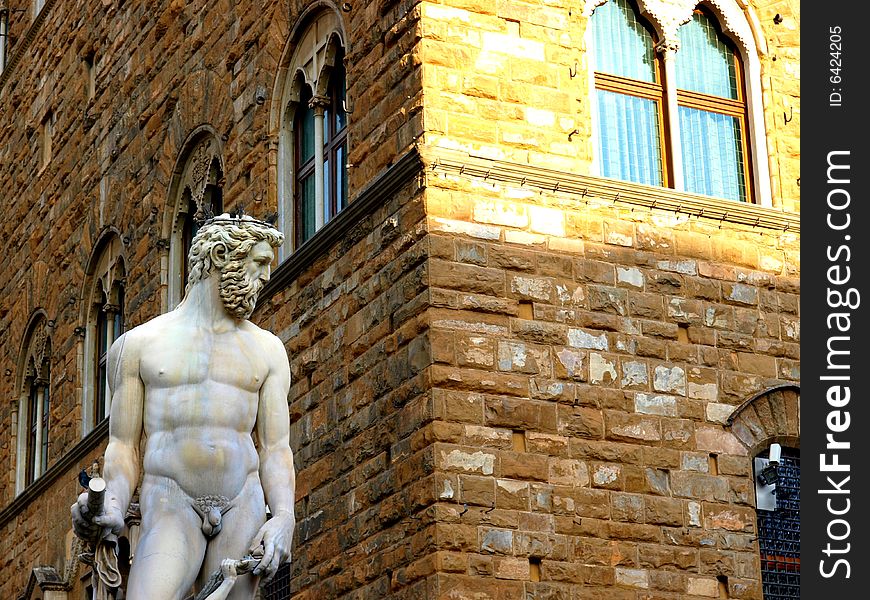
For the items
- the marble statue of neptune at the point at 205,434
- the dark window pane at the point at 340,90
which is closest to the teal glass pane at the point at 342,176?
the dark window pane at the point at 340,90

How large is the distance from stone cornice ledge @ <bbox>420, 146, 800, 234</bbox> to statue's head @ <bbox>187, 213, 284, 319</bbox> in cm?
471

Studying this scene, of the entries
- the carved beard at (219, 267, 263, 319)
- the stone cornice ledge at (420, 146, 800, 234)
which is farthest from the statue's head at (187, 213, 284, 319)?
the stone cornice ledge at (420, 146, 800, 234)

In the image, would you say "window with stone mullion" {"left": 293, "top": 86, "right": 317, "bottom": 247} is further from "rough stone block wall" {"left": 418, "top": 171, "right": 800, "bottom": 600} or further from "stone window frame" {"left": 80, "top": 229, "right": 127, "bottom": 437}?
"stone window frame" {"left": 80, "top": 229, "right": 127, "bottom": 437}

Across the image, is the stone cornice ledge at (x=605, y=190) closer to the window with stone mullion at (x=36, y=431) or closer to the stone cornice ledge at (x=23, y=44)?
the window with stone mullion at (x=36, y=431)

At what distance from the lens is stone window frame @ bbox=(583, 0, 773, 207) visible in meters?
14.7

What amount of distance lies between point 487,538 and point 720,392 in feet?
8.24

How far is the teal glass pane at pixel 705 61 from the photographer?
49.5 ft

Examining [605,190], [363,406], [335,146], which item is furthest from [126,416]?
[335,146]

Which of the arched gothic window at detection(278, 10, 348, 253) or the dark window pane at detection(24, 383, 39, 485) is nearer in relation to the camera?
the arched gothic window at detection(278, 10, 348, 253)

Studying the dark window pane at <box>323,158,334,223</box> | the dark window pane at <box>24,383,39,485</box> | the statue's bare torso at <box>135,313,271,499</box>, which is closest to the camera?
the statue's bare torso at <box>135,313,271,499</box>

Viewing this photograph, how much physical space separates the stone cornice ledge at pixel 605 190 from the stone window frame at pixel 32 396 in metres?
10.4

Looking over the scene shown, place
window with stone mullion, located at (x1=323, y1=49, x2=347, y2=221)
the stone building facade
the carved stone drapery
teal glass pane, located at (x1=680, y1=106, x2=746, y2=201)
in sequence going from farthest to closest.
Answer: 1. window with stone mullion, located at (x1=323, y1=49, x2=347, y2=221)
2. the carved stone drapery
3. teal glass pane, located at (x1=680, y1=106, x2=746, y2=201)
4. the stone building facade

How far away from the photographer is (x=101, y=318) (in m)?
21.1

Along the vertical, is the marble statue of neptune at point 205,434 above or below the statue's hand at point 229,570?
above
